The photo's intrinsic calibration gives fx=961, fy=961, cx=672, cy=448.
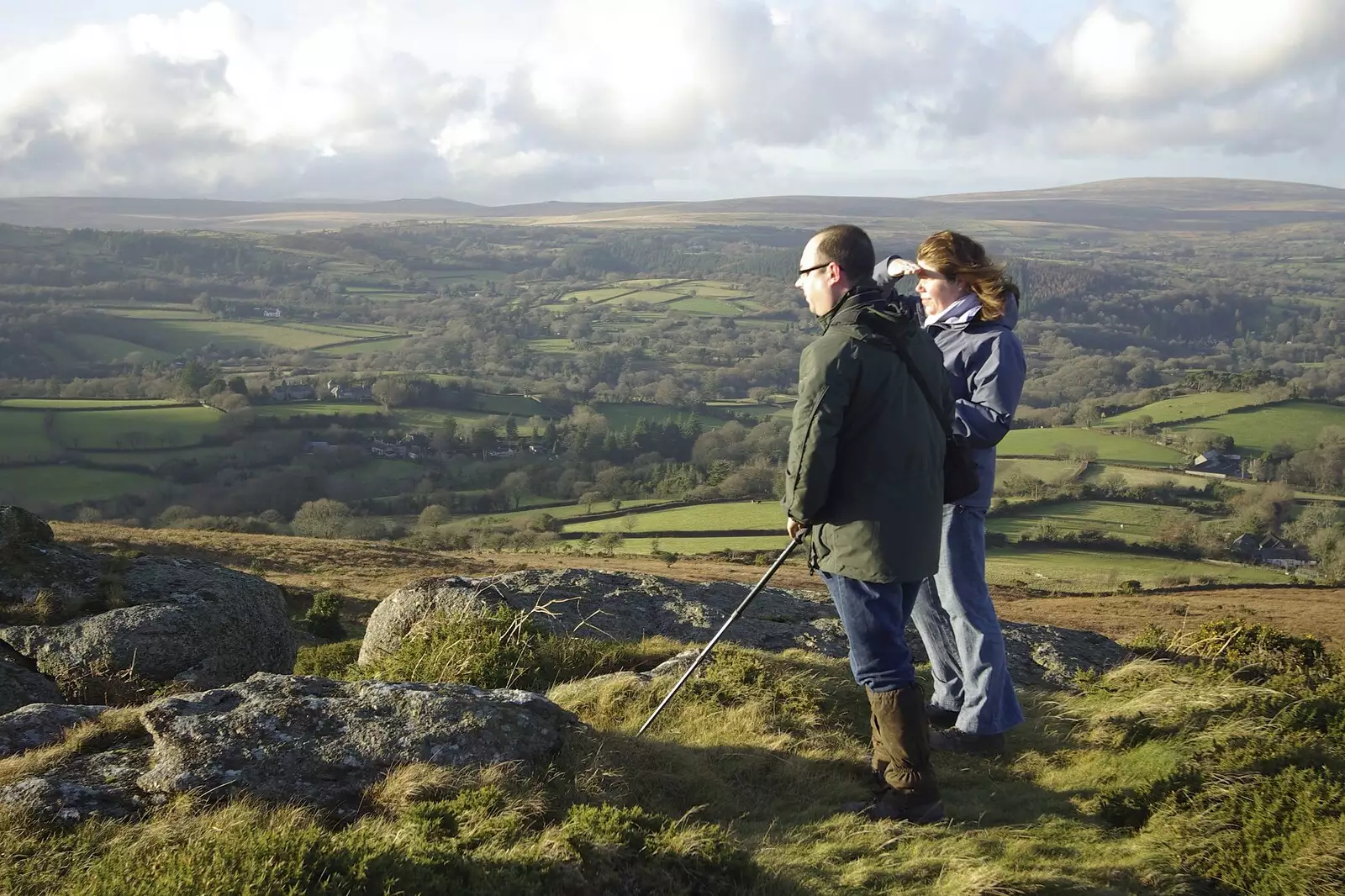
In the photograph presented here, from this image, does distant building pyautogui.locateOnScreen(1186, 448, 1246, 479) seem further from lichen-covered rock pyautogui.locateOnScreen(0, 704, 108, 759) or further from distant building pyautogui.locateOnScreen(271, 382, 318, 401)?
distant building pyautogui.locateOnScreen(271, 382, 318, 401)

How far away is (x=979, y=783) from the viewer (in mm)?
5949

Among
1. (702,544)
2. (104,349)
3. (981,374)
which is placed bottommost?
(702,544)

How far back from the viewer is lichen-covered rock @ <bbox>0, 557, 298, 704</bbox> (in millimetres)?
8047

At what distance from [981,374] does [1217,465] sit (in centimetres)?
5782

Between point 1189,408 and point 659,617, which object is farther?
Answer: point 1189,408

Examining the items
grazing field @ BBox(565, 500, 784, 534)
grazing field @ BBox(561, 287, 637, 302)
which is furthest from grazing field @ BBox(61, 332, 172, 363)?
grazing field @ BBox(565, 500, 784, 534)

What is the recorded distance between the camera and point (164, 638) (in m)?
8.47

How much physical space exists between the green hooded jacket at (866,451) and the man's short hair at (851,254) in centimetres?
13

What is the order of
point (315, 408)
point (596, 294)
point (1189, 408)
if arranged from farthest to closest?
point (596, 294), point (315, 408), point (1189, 408)

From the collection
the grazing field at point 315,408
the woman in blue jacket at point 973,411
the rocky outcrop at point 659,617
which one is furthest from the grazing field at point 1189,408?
the woman in blue jacket at point 973,411

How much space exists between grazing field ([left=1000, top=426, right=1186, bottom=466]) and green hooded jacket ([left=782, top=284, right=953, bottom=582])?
53.2 meters

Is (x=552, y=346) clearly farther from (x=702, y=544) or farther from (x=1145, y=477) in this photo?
(x=702, y=544)

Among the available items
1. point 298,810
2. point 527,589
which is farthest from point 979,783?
point 527,589

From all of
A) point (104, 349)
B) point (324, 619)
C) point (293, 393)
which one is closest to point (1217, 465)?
point (324, 619)
